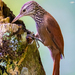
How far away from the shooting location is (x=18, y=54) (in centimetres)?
109

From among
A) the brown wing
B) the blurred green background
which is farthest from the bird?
the blurred green background

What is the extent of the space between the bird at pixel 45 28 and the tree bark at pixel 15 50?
12 centimetres

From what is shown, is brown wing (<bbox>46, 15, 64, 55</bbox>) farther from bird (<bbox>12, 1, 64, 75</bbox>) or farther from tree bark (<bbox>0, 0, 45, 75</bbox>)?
tree bark (<bbox>0, 0, 45, 75</bbox>)


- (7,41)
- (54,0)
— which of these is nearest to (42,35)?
(7,41)

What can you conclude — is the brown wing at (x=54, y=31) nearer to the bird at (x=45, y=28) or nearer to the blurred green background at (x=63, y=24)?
the bird at (x=45, y=28)

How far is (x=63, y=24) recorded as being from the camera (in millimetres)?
1273

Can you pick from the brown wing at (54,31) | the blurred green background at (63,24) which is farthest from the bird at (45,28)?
the blurred green background at (63,24)

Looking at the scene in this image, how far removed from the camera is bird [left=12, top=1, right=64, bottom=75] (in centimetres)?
105

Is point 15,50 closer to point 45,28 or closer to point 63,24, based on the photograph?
point 45,28

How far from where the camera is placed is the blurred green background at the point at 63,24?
1247mm

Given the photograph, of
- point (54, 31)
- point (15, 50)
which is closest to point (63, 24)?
point (54, 31)

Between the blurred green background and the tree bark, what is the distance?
0.13 meters

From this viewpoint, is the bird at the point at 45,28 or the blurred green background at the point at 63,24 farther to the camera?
the blurred green background at the point at 63,24

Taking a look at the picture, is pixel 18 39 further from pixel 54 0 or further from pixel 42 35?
pixel 54 0
